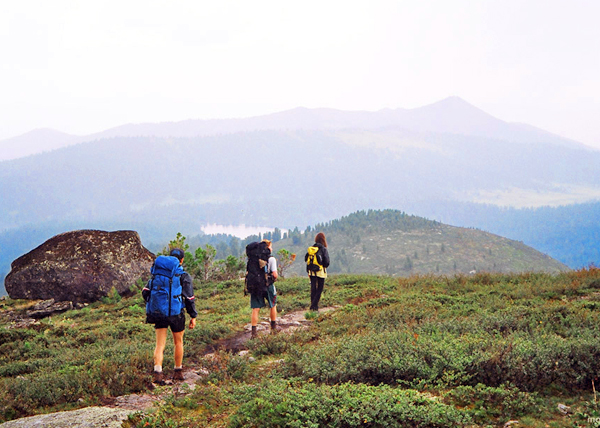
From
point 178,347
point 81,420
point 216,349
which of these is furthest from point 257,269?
point 81,420

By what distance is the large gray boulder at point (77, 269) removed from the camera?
2352cm

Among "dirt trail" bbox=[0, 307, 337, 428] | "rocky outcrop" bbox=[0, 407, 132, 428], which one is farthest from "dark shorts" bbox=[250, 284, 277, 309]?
"rocky outcrop" bbox=[0, 407, 132, 428]

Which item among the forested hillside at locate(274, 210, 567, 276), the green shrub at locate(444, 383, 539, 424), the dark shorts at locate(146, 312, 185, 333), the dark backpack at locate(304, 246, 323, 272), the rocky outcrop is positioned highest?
the dark backpack at locate(304, 246, 323, 272)

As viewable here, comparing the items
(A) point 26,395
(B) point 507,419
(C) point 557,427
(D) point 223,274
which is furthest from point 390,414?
(D) point 223,274

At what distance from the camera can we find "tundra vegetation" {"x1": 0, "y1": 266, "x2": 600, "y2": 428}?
6535mm

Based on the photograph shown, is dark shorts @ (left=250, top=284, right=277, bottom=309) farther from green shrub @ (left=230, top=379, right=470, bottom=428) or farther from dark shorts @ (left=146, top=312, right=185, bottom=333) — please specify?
green shrub @ (left=230, top=379, right=470, bottom=428)

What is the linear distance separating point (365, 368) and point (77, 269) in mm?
20184

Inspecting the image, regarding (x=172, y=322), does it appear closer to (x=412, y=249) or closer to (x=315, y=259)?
(x=315, y=259)

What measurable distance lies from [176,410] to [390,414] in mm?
3689

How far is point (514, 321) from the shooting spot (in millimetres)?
10555

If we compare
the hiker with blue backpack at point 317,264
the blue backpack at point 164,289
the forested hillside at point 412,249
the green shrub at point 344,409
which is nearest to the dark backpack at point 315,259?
the hiker with blue backpack at point 317,264

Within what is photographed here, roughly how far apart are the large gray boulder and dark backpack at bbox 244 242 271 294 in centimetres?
1414

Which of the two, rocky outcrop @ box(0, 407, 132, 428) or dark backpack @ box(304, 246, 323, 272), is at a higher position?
dark backpack @ box(304, 246, 323, 272)

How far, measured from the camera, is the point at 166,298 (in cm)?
935
